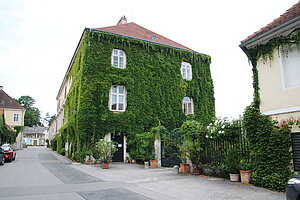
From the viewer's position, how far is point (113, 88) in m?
21.0

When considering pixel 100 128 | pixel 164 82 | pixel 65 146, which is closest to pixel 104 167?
pixel 100 128

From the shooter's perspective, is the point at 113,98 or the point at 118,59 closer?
the point at 113,98

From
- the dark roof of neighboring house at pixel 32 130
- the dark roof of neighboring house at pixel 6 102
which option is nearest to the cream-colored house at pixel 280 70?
the dark roof of neighboring house at pixel 6 102

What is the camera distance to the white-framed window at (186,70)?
25.1 m

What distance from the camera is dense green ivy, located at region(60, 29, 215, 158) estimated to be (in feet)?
63.4

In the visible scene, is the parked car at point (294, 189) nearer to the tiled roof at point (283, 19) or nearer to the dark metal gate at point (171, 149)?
the tiled roof at point (283, 19)

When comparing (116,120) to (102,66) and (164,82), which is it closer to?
(102,66)

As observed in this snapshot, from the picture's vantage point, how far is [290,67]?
8.77 meters

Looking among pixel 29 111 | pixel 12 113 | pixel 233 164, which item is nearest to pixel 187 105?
pixel 233 164

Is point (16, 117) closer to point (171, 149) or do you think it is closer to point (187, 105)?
point (187, 105)

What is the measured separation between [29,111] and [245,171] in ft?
304

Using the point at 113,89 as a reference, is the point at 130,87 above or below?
above

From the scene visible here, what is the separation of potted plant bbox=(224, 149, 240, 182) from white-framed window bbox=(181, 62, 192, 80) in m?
15.9

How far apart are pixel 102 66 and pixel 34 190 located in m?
14.0
